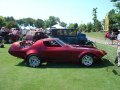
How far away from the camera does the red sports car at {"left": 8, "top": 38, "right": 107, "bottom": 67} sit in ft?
45.2

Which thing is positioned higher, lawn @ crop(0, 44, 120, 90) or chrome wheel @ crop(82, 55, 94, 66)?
chrome wheel @ crop(82, 55, 94, 66)

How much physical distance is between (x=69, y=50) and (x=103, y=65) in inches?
71.3

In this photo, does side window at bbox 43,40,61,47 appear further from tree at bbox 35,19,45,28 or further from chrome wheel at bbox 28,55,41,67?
tree at bbox 35,19,45,28

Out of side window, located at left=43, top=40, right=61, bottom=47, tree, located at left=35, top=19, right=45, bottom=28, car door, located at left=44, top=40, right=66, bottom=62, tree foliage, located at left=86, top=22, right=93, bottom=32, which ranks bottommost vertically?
tree foliage, located at left=86, top=22, right=93, bottom=32

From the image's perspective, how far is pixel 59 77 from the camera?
36.4 ft

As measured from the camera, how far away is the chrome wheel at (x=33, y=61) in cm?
1387

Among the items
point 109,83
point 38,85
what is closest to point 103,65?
point 109,83

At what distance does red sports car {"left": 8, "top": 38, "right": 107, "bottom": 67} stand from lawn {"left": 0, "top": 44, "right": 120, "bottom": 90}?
0.34m

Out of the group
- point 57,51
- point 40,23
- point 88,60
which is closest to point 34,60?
point 57,51

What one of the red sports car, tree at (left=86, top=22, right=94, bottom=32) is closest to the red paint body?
the red sports car

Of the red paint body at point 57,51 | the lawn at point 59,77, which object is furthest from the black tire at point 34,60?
the lawn at point 59,77

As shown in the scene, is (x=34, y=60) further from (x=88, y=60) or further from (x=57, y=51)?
(x=88, y=60)

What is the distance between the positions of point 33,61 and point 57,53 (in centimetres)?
123

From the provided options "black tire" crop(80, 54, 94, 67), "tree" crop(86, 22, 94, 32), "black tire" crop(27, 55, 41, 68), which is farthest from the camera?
"tree" crop(86, 22, 94, 32)
